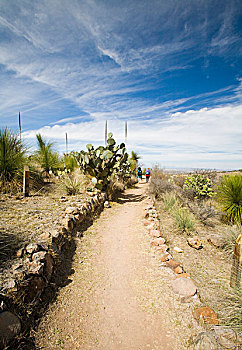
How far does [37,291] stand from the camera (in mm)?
2510

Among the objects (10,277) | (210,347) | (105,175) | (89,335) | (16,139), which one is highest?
(16,139)

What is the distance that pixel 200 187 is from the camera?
782 cm

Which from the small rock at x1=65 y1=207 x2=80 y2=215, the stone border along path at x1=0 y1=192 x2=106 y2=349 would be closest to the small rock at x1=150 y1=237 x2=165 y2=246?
the stone border along path at x1=0 y1=192 x2=106 y2=349

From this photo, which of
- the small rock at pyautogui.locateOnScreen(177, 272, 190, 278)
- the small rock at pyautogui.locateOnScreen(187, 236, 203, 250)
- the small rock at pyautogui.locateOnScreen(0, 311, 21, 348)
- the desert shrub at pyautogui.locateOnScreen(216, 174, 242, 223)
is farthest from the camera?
the desert shrub at pyautogui.locateOnScreen(216, 174, 242, 223)

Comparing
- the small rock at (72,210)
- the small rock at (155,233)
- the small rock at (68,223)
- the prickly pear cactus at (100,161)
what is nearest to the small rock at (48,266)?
the small rock at (68,223)

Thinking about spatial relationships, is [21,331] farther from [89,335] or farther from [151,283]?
[151,283]

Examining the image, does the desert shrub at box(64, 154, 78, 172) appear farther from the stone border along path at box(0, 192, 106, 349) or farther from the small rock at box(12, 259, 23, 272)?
the small rock at box(12, 259, 23, 272)

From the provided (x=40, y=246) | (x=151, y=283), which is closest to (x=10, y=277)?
(x=40, y=246)

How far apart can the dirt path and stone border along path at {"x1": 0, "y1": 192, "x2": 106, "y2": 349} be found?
230mm

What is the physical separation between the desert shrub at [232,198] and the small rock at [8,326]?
5772 mm

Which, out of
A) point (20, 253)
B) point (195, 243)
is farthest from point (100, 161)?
point (20, 253)

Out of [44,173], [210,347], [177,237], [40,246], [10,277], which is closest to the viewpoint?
[210,347]

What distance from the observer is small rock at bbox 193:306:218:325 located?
2436 mm

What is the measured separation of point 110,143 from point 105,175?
1.53 meters
